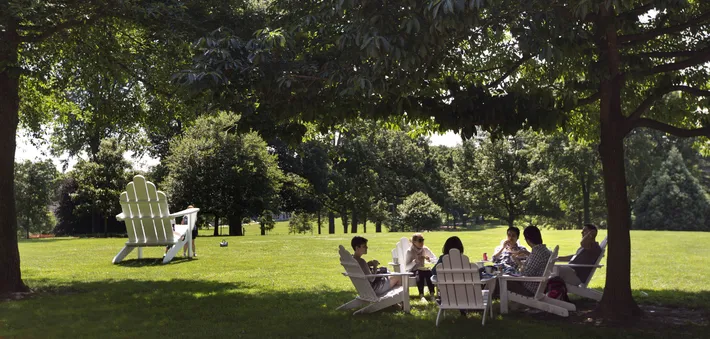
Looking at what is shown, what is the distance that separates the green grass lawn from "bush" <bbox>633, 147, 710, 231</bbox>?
121ft

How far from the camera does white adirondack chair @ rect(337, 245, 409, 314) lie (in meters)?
9.39

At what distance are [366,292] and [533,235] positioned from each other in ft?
8.92

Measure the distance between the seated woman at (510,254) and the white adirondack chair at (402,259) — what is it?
143cm

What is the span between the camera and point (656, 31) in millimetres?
9570

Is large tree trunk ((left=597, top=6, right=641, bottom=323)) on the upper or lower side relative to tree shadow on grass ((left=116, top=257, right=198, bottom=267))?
upper

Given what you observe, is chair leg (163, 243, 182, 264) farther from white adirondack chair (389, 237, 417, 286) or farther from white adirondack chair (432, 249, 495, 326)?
white adirondack chair (432, 249, 495, 326)

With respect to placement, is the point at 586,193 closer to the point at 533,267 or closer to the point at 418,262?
the point at 418,262

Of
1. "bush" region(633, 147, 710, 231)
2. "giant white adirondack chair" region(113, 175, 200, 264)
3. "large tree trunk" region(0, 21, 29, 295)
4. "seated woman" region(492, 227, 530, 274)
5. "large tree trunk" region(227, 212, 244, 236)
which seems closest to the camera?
"seated woman" region(492, 227, 530, 274)

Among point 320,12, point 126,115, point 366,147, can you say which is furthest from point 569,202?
point 320,12

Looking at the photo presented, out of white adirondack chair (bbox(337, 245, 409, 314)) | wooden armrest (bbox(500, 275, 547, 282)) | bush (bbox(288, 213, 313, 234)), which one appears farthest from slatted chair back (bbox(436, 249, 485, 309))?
bush (bbox(288, 213, 313, 234))

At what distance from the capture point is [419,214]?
4738 centimetres

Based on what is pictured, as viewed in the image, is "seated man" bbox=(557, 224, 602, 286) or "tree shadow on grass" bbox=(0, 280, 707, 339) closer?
"tree shadow on grass" bbox=(0, 280, 707, 339)

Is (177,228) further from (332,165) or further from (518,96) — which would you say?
(332,165)

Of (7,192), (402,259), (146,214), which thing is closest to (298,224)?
(146,214)
